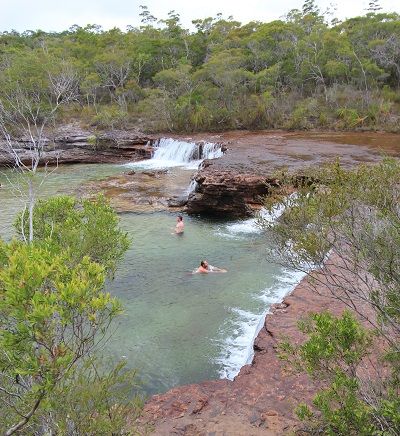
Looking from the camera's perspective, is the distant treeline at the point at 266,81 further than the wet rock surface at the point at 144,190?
Yes

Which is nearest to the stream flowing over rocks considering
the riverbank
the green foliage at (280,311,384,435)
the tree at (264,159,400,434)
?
the riverbank

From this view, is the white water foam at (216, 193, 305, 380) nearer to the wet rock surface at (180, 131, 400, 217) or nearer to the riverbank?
the riverbank

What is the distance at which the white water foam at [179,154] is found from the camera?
29.4 meters

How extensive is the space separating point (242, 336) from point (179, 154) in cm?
2236

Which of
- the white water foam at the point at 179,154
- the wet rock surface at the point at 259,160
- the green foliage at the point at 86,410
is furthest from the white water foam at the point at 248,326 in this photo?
the white water foam at the point at 179,154

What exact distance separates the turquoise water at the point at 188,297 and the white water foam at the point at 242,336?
0.07 feet

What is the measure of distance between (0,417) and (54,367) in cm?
174

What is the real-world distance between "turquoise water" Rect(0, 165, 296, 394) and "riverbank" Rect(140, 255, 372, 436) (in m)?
0.96

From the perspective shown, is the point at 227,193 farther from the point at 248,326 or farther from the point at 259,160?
the point at 248,326

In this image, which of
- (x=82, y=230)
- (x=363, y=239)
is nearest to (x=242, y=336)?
(x=82, y=230)

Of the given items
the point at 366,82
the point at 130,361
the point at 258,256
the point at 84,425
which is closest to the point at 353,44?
the point at 366,82

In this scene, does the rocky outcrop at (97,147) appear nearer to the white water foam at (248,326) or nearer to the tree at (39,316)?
the white water foam at (248,326)

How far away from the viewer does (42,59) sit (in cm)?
3347

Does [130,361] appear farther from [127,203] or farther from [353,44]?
[353,44]
